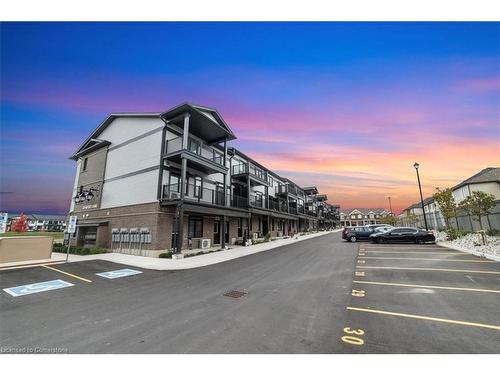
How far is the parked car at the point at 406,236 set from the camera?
65.3 ft

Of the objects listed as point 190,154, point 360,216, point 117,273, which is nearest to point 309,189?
point 190,154

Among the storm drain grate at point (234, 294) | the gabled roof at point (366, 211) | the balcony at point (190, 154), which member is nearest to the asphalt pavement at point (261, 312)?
the storm drain grate at point (234, 294)

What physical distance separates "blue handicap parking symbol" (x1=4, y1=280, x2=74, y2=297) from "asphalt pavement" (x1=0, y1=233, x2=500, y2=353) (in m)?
0.07

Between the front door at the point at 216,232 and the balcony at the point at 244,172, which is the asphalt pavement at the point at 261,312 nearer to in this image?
the front door at the point at 216,232

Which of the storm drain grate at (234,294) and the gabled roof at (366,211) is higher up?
the gabled roof at (366,211)

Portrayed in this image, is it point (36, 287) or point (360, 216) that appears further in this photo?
point (360, 216)

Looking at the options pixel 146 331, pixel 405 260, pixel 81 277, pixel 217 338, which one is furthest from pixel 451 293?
pixel 81 277

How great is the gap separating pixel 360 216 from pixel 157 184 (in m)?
113

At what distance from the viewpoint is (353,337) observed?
4.06 meters

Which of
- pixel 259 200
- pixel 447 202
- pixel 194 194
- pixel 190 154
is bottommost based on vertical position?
pixel 447 202

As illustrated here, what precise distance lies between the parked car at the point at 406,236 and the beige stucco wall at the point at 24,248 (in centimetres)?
2505

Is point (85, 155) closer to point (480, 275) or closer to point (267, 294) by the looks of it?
point (267, 294)

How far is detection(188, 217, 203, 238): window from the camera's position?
62.1 ft

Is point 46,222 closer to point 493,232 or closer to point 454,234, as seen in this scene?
point 454,234
